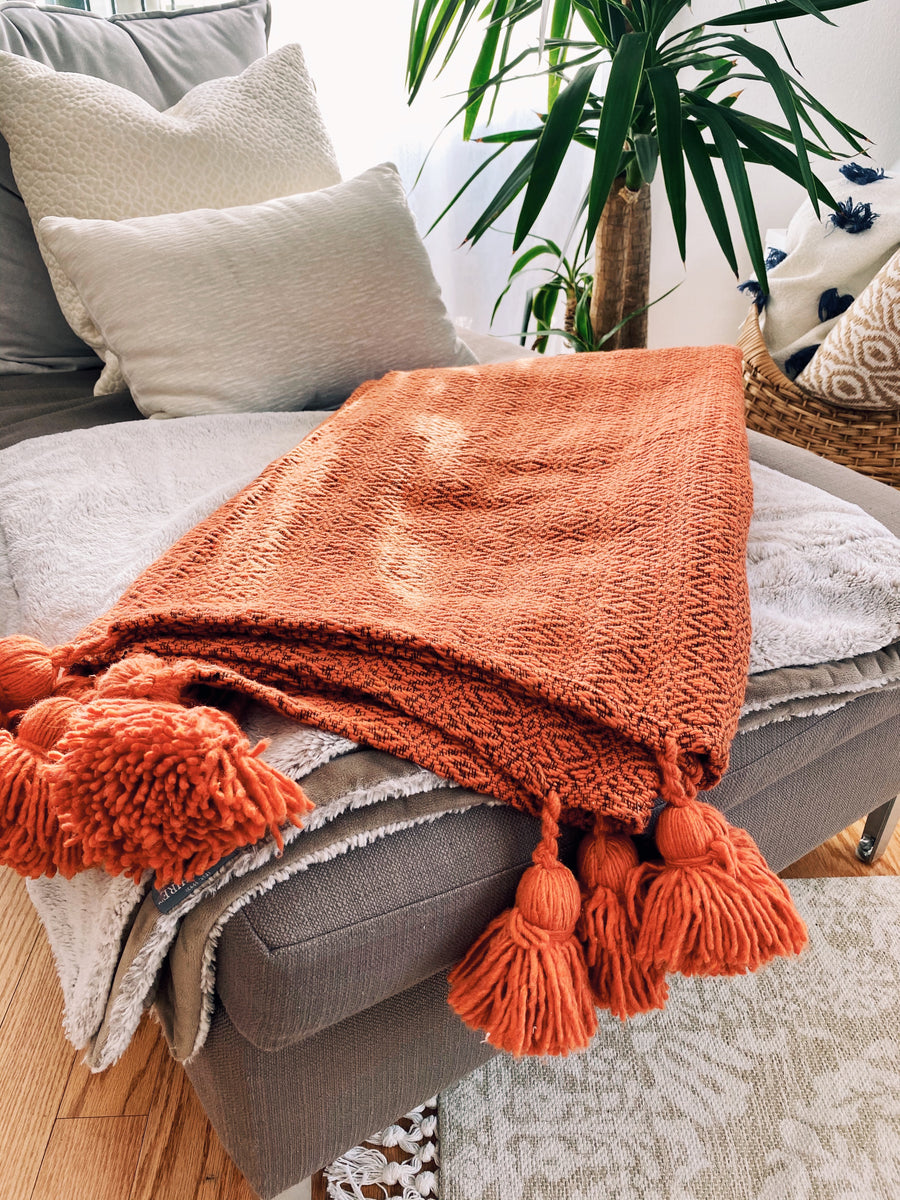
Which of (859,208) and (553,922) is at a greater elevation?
(859,208)

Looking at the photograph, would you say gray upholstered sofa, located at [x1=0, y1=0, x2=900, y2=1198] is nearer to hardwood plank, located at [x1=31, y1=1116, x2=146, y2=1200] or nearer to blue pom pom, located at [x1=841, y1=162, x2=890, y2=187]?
hardwood plank, located at [x1=31, y1=1116, x2=146, y2=1200]

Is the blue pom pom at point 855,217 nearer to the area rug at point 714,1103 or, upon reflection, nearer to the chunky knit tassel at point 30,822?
the area rug at point 714,1103

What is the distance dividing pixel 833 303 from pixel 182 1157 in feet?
5.06

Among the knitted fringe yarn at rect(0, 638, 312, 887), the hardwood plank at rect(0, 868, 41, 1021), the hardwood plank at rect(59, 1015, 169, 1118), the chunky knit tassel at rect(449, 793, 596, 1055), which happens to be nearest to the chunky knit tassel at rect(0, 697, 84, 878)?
the knitted fringe yarn at rect(0, 638, 312, 887)

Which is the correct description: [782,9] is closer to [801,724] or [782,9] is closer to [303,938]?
[801,724]

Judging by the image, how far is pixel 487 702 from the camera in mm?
567

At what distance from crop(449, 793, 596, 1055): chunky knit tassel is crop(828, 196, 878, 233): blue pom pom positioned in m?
1.39

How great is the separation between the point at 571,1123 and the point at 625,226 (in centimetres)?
134

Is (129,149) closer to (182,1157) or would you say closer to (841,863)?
(182,1157)

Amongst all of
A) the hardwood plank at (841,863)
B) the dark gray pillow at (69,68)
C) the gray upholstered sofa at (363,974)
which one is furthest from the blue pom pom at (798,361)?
the dark gray pillow at (69,68)

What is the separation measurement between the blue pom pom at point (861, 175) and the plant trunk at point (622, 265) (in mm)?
388

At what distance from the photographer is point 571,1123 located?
2.55 feet

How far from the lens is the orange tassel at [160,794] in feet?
1.48

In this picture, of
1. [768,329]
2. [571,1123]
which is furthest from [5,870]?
[768,329]
